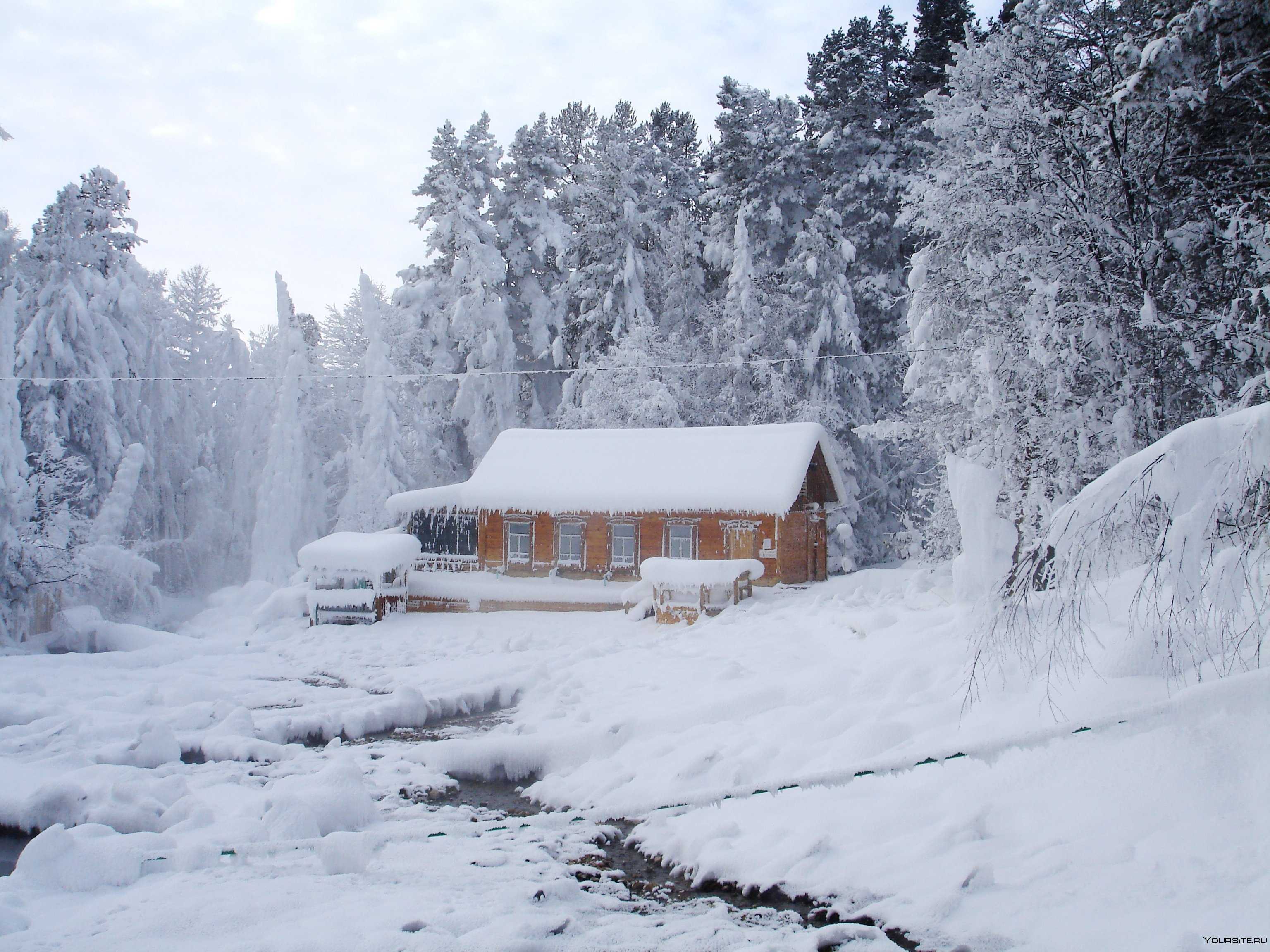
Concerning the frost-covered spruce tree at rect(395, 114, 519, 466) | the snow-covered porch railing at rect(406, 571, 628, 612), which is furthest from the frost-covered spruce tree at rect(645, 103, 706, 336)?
the snow-covered porch railing at rect(406, 571, 628, 612)

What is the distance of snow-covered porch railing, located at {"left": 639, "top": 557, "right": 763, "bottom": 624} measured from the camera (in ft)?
58.1

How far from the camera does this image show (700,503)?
71.4 feet

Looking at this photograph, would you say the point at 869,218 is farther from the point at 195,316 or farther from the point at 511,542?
the point at 195,316

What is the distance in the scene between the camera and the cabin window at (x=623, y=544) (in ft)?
75.9

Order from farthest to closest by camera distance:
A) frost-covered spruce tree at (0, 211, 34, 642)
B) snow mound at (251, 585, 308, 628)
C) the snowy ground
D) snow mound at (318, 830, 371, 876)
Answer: snow mound at (251, 585, 308, 628), frost-covered spruce tree at (0, 211, 34, 642), snow mound at (318, 830, 371, 876), the snowy ground

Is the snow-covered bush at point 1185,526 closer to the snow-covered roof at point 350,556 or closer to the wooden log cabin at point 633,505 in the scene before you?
the wooden log cabin at point 633,505

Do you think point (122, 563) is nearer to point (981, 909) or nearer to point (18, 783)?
point (18, 783)

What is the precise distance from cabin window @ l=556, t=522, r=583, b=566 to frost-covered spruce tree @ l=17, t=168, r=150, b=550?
604 inches

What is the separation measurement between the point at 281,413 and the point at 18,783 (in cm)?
2879

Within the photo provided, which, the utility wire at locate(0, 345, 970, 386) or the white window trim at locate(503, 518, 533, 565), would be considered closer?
the white window trim at locate(503, 518, 533, 565)

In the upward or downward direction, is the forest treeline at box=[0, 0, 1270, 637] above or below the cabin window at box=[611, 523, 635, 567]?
above

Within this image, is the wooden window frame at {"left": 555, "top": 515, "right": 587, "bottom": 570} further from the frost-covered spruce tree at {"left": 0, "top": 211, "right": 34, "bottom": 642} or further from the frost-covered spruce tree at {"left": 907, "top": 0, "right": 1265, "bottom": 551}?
the frost-covered spruce tree at {"left": 0, "top": 211, "right": 34, "bottom": 642}

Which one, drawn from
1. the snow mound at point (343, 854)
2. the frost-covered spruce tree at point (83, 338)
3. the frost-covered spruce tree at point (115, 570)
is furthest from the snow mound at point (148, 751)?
the frost-covered spruce tree at point (83, 338)

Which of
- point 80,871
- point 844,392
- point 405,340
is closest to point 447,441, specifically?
point 405,340
